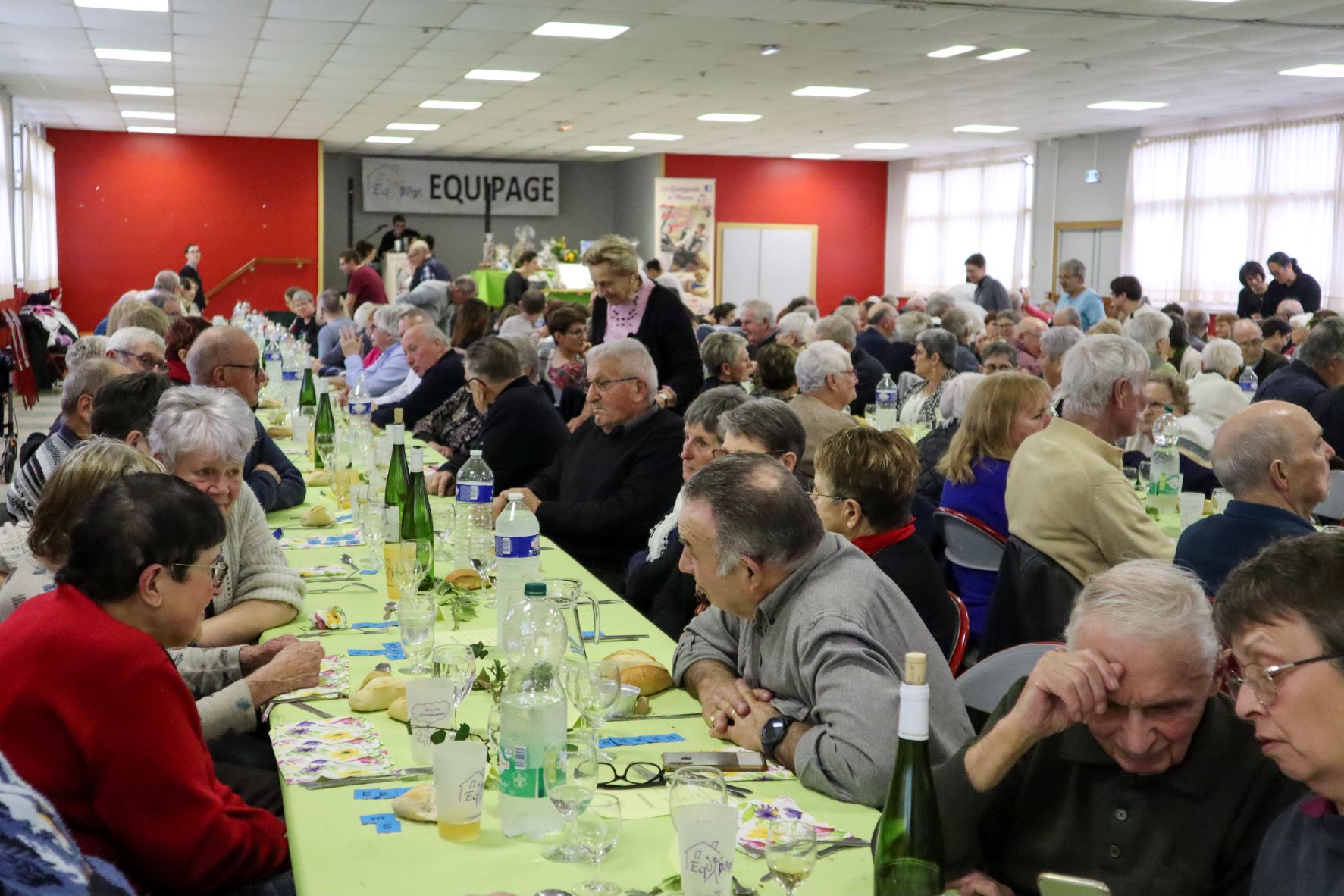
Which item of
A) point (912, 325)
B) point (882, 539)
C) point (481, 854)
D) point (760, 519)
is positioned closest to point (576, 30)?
point (912, 325)

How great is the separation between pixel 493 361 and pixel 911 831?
13.7 feet

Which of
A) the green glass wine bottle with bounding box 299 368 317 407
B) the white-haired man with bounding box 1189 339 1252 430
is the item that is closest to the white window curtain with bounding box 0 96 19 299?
the green glass wine bottle with bounding box 299 368 317 407

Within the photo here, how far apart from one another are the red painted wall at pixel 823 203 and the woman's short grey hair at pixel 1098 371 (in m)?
17.1

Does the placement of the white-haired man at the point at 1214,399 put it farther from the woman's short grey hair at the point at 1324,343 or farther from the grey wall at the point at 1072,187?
the grey wall at the point at 1072,187

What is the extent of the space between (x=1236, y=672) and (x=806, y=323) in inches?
306

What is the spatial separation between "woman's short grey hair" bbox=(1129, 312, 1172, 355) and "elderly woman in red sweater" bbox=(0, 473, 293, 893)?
697 cm

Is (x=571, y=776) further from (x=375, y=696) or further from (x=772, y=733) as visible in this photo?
(x=375, y=696)

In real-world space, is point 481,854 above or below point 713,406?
below

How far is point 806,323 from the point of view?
9.38 m

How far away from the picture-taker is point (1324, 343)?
630cm

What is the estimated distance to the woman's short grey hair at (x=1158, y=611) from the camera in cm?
173

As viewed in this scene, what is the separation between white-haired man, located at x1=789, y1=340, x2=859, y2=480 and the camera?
17.8 feet

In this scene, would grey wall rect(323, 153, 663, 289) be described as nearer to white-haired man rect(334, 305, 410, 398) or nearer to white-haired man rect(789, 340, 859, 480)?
white-haired man rect(334, 305, 410, 398)

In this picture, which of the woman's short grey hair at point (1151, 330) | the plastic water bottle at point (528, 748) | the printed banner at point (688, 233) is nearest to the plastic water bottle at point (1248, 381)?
the woman's short grey hair at point (1151, 330)
